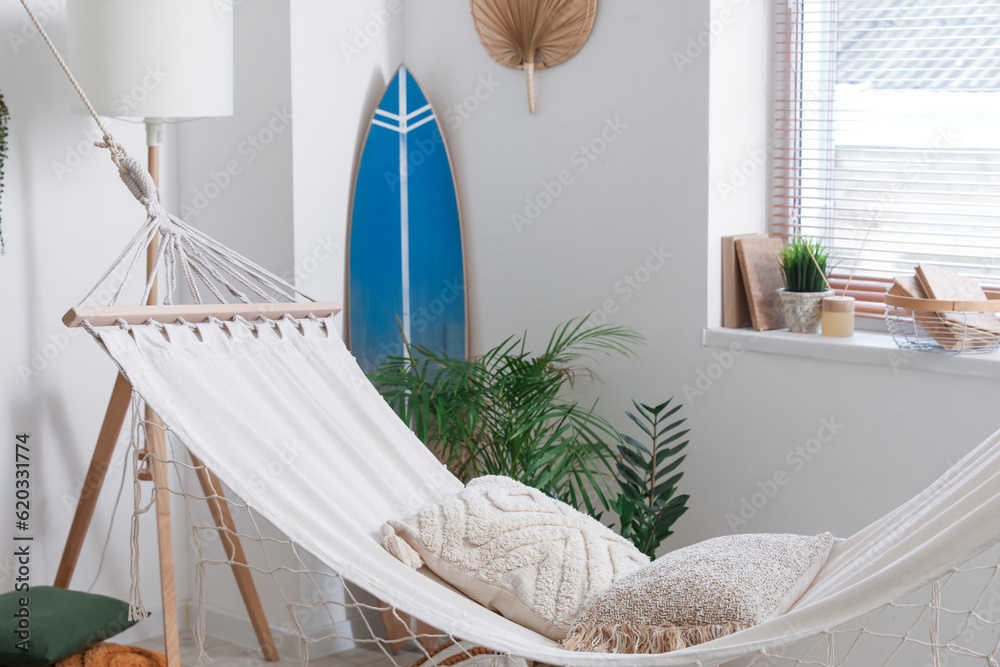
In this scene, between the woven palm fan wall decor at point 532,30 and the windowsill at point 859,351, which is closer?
the windowsill at point 859,351

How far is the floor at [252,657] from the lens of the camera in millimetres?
2625

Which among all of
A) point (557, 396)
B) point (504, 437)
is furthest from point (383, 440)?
point (557, 396)

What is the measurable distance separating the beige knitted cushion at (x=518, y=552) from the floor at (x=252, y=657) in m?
0.99

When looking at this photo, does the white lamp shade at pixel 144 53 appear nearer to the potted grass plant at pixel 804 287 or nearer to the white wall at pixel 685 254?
the white wall at pixel 685 254

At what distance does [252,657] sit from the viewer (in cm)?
268

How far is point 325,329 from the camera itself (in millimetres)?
2121

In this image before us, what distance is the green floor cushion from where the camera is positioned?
78.5 inches

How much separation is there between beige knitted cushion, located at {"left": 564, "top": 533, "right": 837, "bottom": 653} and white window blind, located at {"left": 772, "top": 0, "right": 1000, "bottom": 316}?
3.65 feet

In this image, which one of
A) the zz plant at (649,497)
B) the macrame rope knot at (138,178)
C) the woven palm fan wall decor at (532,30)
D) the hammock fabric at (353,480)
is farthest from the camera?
the woven palm fan wall decor at (532,30)

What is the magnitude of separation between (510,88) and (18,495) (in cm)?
167

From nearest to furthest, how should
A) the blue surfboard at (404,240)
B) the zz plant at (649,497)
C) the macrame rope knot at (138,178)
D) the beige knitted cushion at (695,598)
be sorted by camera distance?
the beige knitted cushion at (695,598)
the macrame rope knot at (138,178)
the zz plant at (649,497)
the blue surfboard at (404,240)

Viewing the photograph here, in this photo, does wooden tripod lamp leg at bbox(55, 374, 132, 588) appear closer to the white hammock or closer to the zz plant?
the white hammock

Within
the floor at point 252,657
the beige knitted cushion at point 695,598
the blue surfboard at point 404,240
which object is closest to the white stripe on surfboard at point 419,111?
the blue surfboard at point 404,240

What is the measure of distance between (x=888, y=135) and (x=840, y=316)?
0.49m
